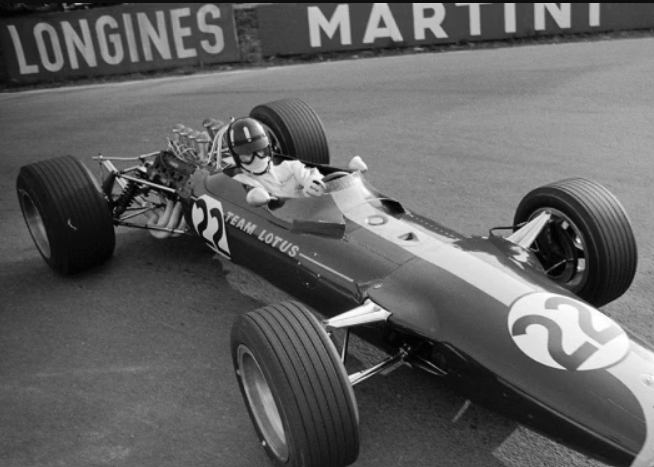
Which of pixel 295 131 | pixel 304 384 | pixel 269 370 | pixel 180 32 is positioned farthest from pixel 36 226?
pixel 180 32

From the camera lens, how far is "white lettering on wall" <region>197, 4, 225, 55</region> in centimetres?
1449

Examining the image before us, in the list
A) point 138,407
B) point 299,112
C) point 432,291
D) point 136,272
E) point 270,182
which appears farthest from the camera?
point 299,112

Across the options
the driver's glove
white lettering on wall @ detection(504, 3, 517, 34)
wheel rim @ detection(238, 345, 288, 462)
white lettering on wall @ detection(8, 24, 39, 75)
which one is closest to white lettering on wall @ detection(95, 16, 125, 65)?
white lettering on wall @ detection(8, 24, 39, 75)

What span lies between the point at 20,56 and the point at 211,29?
3.50 m

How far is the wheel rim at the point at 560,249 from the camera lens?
15.9 ft

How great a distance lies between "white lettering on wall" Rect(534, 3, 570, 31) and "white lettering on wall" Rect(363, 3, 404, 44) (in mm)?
2481

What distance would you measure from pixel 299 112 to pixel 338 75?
19.6ft

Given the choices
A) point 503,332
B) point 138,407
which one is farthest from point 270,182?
point 503,332

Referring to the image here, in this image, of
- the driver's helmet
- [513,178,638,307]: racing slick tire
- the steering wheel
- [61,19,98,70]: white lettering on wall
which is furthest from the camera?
[61,19,98,70]: white lettering on wall

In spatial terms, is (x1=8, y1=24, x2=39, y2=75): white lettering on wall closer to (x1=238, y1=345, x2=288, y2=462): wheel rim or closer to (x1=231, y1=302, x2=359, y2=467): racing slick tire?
(x1=238, y1=345, x2=288, y2=462): wheel rim

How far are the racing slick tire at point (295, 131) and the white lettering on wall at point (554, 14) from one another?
8.65 m

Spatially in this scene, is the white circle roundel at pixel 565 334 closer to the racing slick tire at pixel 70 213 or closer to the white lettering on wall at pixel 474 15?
the racing slick tire at pixel 70 213

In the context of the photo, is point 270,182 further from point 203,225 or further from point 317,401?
point 317,401

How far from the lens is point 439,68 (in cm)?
1280
